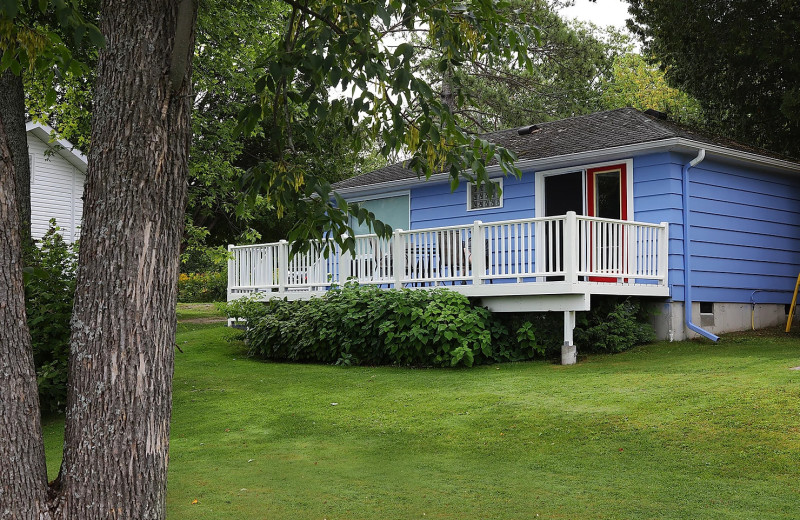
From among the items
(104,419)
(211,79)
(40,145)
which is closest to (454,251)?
(211,79)

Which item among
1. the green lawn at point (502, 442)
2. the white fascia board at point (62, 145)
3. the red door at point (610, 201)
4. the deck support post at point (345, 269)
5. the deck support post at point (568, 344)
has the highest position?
the white fascia board at point (62, 145)

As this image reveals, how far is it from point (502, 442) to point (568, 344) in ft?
15.0

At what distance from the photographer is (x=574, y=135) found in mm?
15195

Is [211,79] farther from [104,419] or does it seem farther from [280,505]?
[104,419]

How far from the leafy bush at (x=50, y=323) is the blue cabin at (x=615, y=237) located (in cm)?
437

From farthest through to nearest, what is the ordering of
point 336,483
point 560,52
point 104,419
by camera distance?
1. point 560,52
2. point 336,483
3. point 104,419

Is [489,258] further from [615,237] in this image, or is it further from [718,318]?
[718,318]

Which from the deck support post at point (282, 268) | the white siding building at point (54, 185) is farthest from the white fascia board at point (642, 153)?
the white siding building at point (54, 185)

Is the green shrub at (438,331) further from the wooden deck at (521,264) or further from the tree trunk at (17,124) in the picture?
the tree trunk at (17,124)

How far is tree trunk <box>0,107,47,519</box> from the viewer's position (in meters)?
3.42

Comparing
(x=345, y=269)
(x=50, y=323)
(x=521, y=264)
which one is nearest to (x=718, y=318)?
(x=521, y=264)

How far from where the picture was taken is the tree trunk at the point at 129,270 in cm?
362

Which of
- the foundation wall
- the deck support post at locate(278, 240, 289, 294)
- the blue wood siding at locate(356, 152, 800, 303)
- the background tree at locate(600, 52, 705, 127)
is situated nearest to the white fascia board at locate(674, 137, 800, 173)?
the blue wood siding at locate(356, 152, 800, 303)

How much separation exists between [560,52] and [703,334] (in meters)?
15.9
